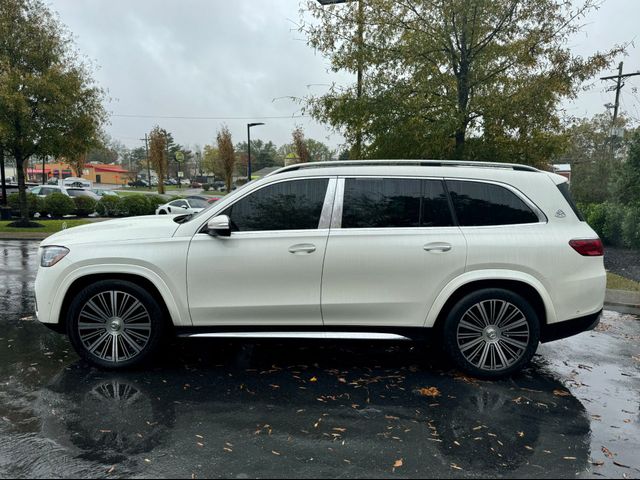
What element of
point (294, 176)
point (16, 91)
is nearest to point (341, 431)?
point (294, 176)

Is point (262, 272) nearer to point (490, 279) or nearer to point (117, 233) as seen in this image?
point (117, 233)

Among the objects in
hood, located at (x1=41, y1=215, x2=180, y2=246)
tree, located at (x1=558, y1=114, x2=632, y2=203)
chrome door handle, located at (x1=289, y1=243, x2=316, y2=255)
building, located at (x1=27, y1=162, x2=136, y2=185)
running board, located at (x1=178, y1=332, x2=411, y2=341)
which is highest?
building, located at (x1=27, y1=162, x2=136, y2=185)

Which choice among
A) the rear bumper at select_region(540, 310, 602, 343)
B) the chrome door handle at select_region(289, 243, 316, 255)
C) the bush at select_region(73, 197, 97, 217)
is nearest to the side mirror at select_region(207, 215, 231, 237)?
the chrome door handle at select_region(289, 243, 316, 255)

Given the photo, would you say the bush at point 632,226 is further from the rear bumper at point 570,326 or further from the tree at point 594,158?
the rear bumper at point 570,326

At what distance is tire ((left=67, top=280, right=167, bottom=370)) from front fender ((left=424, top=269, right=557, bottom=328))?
8.11 ft

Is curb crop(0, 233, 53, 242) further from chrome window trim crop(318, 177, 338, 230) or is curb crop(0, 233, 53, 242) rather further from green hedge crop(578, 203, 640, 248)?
green hedge crop(578, 203, 640, 248)

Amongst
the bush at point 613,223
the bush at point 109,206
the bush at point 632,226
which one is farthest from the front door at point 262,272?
the bush at point 109,206

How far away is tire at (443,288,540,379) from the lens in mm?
4309

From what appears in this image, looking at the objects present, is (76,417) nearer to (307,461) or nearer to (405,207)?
(307,461)

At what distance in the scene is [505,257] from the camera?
4.26m

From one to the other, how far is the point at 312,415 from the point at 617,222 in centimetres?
1319

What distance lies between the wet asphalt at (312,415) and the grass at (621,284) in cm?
352

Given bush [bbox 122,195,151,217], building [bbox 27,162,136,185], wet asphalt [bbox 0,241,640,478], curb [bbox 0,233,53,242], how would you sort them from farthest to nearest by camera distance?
building [bbox 27,162,136,185] → bush [bbox 122,195,151,217] → curb [bbox 0,233,53,242] → wet asphalt [bbox 0,241,640,478]

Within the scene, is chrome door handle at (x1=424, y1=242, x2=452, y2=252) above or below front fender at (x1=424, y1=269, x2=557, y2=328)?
above
